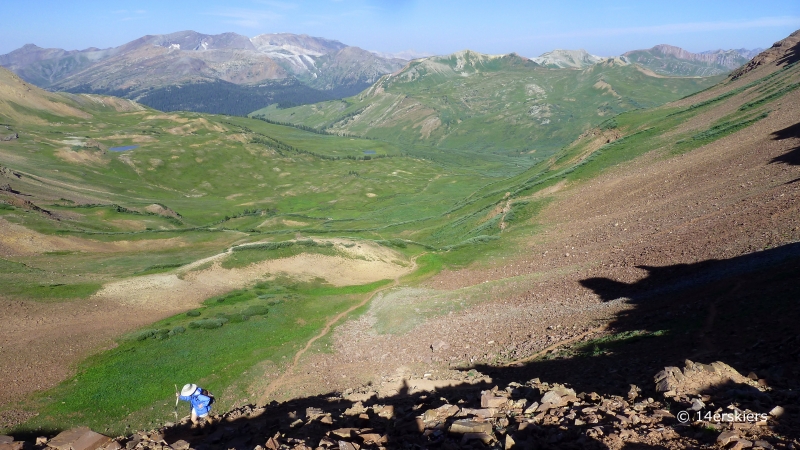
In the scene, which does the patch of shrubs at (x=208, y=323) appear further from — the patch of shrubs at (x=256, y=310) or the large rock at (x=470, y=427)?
the large rock at (x=470, y=427)

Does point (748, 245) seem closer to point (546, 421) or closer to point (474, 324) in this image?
point (474, 324)

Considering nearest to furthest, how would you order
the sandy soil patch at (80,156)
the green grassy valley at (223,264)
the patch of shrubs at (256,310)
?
the green grassy valley at (223,264) < the patch of shrubs at (256,310) < the sandy soil patch at (80,156)

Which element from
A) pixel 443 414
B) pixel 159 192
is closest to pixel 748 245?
pixel 443 414

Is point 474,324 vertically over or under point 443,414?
under

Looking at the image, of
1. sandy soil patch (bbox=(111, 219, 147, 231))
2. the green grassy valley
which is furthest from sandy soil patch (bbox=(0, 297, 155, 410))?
sandy soil patch (bbox=(111, 219, 147, 231))

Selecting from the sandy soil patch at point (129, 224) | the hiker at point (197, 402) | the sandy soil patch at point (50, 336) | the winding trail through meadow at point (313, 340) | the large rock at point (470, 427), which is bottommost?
the sandy soil patch at point (129, 224)

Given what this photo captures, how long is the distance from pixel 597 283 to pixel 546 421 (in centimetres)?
2137

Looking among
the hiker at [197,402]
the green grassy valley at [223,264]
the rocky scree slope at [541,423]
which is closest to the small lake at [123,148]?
the green grassy valley at [223,264]

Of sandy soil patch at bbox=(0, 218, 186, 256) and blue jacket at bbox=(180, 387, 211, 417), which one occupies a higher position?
blue jacket at bbox=(180, 387, 211, 417)

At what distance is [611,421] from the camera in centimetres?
1247

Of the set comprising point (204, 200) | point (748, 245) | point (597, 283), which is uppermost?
point (748, 245)

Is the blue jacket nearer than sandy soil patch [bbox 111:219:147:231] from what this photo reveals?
Yes

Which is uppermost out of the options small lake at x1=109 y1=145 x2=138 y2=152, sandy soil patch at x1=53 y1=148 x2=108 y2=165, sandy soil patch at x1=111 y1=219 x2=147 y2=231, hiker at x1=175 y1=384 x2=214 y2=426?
small lake at x1=109 y1=145 x2=138 y2=152

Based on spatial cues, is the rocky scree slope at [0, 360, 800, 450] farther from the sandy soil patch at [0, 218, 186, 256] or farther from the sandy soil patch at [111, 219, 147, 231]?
the sandy soil patch at [111, 219, 147, 231]
